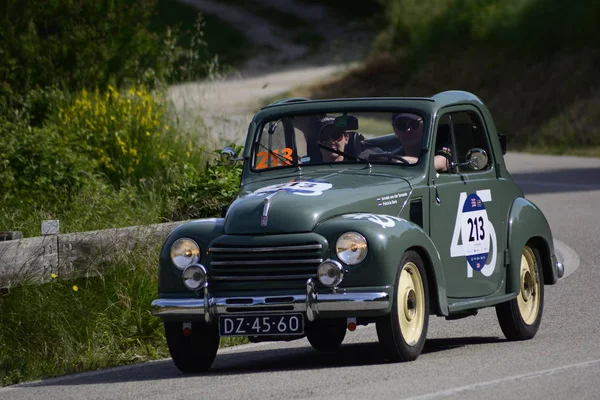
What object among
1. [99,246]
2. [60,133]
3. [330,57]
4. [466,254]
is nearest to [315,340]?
[466,254]

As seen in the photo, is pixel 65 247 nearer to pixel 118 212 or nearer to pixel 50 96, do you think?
pixel 118 212

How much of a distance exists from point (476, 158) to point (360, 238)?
1.71m

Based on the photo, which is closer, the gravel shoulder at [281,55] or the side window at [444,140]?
the side window at [444,140]

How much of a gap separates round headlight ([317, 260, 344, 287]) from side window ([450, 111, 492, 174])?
1.98 meters

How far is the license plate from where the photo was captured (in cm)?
841

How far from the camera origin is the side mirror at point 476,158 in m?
9.77

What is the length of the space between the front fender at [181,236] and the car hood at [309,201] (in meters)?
0.11

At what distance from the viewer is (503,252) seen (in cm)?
1007

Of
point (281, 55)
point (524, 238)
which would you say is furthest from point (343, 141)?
point (281, 55)

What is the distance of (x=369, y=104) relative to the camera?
390 inches

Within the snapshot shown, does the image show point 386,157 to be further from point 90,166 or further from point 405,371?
point 90,166

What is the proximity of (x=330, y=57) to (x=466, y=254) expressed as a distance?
43.1 meters

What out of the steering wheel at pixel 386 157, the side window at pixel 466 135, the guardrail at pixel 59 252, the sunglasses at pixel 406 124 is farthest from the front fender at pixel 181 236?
the side window at pixel 466 135

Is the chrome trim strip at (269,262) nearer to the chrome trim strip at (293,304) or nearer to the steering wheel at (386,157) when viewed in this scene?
the chrome trim strip at (293,304)
